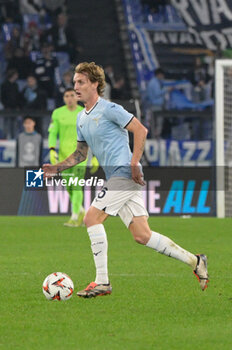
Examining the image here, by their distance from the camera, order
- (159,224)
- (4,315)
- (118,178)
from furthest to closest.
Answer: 1. (159,224)
2. (118,178)
3. (4,315)

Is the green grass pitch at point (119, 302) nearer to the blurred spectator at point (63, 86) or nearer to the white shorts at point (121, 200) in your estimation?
the white shorts at point (121, 200)

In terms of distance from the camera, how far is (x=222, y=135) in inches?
709

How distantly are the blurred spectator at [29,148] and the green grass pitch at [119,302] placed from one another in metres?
5.00

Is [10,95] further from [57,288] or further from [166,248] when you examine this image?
[57,288]

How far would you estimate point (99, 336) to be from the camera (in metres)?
5.71

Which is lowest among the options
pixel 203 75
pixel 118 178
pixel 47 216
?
pixel 47 216

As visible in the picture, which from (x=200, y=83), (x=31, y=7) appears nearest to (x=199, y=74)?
(x=200, y=83)

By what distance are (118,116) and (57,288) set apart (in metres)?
1.44

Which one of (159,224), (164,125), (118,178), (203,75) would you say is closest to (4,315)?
(118,178)

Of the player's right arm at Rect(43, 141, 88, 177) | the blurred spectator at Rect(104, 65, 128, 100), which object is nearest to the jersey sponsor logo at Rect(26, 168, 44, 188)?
the player's right arm at Rect(43, 141, 88, 177)

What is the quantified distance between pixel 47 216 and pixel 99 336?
12213 millimetres

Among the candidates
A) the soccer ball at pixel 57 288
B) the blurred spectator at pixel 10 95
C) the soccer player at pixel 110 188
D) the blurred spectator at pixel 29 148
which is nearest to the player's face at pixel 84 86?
the soccer player at pixel 110 188

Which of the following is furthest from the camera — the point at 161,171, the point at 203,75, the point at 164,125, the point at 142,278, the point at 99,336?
the point at 203,75

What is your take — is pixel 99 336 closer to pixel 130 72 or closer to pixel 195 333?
pixel 195 333
